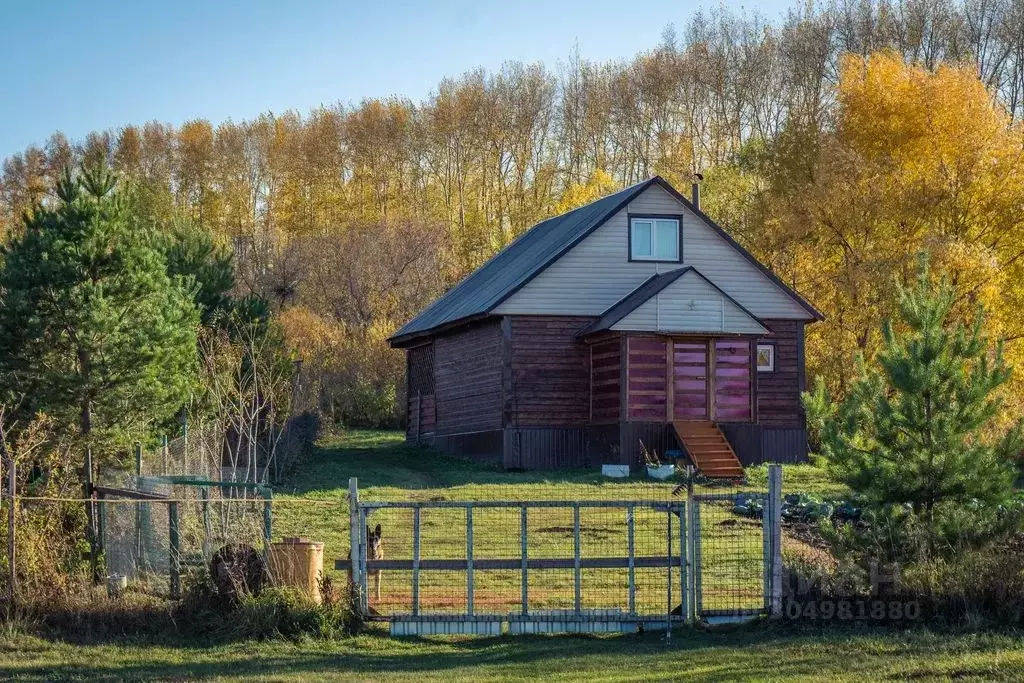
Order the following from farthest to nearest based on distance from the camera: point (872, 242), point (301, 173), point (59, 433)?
point (301, 173) < point (872, 242) < point (59, 433)

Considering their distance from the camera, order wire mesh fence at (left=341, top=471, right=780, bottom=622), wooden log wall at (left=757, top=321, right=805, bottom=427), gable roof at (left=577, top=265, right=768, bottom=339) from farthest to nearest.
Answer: wooden log wall at (left=757, top=321, right=805, bottom=427), gable roof at (left=577, top=265, right=768, bottom=339), wire mesh fence at (left=341, top=471, right=780, bottom=622)

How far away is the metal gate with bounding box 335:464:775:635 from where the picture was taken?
15836 millimetres

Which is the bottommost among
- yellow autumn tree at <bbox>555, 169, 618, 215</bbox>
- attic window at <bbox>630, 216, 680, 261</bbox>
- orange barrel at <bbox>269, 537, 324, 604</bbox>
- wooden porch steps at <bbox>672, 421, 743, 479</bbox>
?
orange barrel at <bbox>269, 537, 324, 604</bbox>

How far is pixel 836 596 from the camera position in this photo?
15445mm

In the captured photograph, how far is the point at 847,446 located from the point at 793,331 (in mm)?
20335

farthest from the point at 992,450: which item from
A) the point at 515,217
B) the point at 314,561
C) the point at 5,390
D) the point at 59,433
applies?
the point at 515,217

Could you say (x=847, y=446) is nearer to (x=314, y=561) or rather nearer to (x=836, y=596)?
(x=836, y=596)

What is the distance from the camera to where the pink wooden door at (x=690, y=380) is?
33.8 meters

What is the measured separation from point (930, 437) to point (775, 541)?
2.34 meters

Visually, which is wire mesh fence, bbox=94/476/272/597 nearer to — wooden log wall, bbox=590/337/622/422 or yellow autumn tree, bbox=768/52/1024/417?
wooden log wall, bbox=590/337/622/422

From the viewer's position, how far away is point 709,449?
32312 mm

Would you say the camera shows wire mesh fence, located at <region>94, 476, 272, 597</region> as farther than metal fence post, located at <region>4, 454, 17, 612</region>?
Yes

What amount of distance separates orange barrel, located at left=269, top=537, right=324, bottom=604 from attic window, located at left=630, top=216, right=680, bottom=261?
20382 mm

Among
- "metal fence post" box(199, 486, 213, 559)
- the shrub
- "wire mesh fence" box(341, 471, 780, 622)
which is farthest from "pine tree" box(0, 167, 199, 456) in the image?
the shrub
